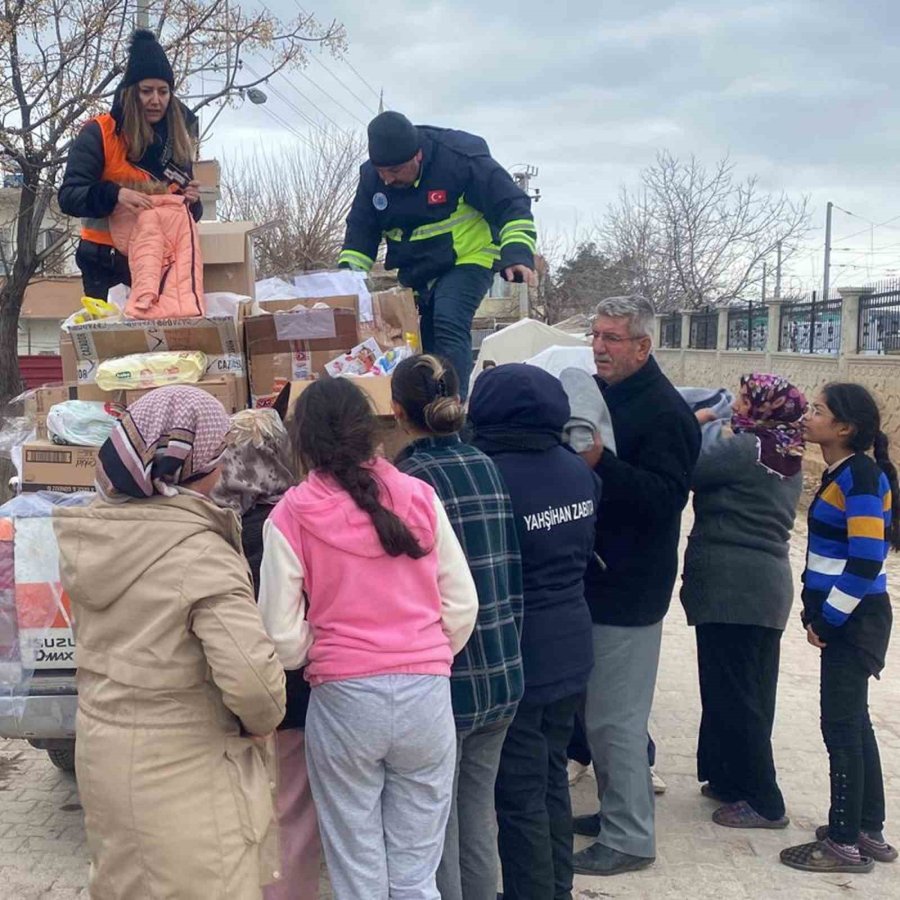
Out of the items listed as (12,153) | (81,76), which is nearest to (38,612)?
(12,153)

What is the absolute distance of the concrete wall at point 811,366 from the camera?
14820mm

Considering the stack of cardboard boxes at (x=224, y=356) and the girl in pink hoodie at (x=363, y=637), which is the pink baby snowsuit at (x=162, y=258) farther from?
the girl in pink hoodie at (x=363, y=637)

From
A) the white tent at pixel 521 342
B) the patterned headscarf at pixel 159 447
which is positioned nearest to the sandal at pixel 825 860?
the patterned headscarf at pixel 159 447

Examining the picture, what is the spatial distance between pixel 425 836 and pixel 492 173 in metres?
2.88

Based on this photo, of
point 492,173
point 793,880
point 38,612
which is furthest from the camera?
point 492,173

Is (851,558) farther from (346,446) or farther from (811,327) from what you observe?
(811,327)

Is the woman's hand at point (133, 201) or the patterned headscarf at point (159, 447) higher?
the woman's hand at point (133, 201)

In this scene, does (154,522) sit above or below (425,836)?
above

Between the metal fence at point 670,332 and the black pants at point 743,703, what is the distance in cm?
2408

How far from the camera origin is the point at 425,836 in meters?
2.81

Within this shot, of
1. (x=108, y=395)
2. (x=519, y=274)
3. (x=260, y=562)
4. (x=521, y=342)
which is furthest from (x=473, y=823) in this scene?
(x=521, y=342)

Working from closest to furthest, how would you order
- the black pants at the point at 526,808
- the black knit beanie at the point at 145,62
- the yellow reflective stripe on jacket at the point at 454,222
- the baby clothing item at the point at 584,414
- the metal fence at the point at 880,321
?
1. the black pants at the point at 526,808
2. the baby clothing item at the point at 584,414
3. the black knit beanie at the point at 145,62
4. the yellow reflective stripe on jacket at the point at 454,222
5. the metal fence at the point at 880,321

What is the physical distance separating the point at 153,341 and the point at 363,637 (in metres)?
1.91

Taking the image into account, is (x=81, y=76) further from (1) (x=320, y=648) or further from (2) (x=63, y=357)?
(1) (x=320, y=648)
